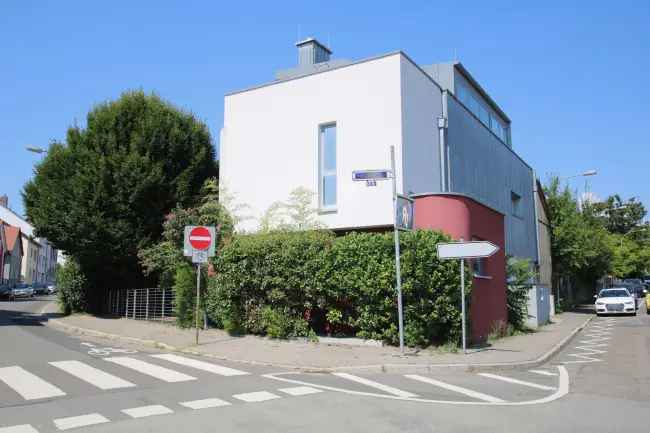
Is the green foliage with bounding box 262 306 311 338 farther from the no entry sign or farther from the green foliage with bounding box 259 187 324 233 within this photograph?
the green foliage with bounding box 259 187 324 233

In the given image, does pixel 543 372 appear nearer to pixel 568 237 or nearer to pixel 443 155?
pixel 443 155

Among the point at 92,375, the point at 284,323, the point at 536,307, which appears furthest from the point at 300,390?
the point at 536,307

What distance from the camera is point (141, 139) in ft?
70.4

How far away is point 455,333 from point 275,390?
5960mm

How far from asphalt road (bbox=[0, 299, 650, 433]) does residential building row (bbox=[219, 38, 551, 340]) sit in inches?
197

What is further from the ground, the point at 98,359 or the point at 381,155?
the point at 381,155

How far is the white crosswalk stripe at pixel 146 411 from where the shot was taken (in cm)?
659

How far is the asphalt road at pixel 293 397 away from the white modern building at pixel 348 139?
23.3 feet

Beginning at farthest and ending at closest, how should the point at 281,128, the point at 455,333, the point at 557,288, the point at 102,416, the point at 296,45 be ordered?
the point at 557,288 < the point at 296,45 < the point at 281,128 < the point at 455,333 < the point at 102,416

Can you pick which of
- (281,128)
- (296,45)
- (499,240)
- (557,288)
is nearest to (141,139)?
(281,128)

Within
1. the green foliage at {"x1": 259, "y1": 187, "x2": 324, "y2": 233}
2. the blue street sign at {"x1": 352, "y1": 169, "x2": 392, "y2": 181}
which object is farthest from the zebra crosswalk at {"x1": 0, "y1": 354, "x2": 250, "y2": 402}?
the green foliage at {"x1": 259, "y1": 187, "x2": 324, "y2": 233}

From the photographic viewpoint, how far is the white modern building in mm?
16906

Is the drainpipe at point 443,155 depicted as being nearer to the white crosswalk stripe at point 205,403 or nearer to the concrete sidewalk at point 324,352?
the concrete sidewalk at point 324,352

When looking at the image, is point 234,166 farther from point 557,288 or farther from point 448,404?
point 557,288
